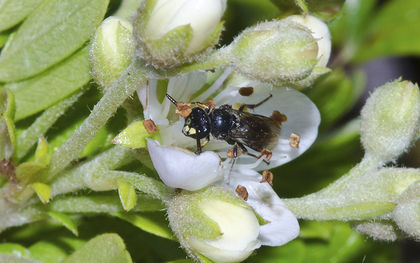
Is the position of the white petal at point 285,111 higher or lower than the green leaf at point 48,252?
higher

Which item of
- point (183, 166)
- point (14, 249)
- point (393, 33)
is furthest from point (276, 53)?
point (393, 33)

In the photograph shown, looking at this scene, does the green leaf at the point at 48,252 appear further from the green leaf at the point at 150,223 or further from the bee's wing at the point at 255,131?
the bee's wing at the point at 255,131

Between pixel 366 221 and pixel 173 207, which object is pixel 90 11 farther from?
pixel 366 221

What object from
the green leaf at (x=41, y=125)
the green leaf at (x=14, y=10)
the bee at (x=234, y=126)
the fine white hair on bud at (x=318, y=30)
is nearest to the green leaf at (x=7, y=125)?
the green leaf at (x=41, y=125)

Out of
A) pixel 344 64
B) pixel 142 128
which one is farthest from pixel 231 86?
pixel 344 64

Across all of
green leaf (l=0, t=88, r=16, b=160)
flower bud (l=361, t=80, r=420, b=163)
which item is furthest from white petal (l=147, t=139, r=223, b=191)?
flower bud (l=361, t=80, r=420, b=163)
